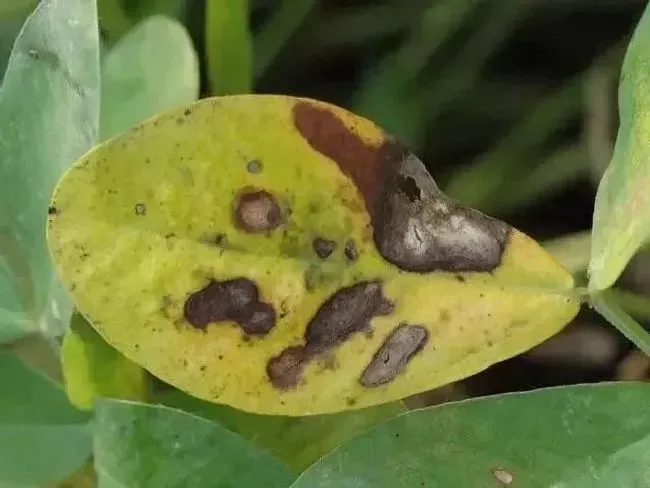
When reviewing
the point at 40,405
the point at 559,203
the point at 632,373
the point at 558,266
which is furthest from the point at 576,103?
the point at 40,405

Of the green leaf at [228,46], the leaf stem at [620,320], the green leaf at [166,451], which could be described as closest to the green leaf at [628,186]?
the leaf stem at [620,320]

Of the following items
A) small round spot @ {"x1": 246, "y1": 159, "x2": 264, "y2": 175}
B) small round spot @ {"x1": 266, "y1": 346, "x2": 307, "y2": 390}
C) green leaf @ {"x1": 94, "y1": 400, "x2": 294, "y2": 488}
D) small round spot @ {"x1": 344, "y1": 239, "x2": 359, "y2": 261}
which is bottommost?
green leaf @ {"x1": 94, "y1": 400, "x2": 294, "y2": 488}

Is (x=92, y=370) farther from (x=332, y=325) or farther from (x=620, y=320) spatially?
(x=620, y=320)

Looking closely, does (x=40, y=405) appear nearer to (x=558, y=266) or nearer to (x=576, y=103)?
(x=558, y=266)

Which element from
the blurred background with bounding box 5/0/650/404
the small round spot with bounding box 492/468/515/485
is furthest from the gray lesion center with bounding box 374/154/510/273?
the blurred background with bounding box 5/0/650/404

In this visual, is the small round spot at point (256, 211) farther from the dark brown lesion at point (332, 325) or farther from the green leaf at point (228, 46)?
the green leaf at point (228, 46)

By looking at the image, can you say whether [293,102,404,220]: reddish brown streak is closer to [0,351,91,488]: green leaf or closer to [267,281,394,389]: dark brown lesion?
[267,281,394,389]: dark brown lesion

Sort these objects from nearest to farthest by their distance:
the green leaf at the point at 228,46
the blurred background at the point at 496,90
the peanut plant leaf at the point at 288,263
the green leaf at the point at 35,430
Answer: the peanut plant leaf at the point at 288,263
the green leaf at the point at 35,430
the green leaf at the point at 228,46
the blurred background at the point at 496,90
